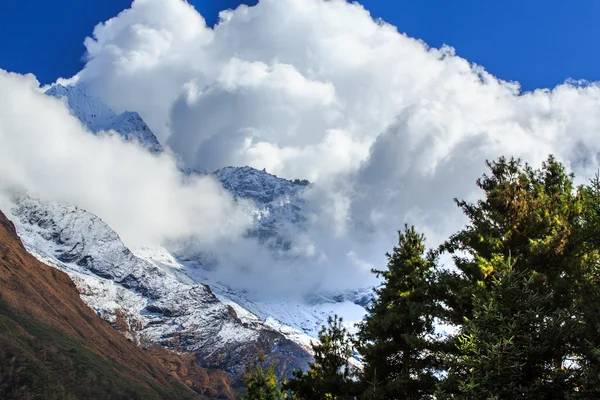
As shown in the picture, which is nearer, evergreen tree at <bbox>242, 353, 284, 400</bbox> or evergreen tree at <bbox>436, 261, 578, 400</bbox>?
evergreen tree at <bbox>436, 261, 578, 400</bbox>

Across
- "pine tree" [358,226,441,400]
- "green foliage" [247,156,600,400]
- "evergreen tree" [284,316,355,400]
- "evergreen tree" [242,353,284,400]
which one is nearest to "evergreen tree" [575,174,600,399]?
"green foliage" [247,156,600,400]

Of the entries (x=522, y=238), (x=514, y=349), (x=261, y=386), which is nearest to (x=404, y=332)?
(x=522, y=238)

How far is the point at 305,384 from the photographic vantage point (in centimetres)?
2891

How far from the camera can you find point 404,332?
78.2 feet

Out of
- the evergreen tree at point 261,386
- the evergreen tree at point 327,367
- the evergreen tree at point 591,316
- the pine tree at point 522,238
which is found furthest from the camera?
the evergreen tree at point 261,386

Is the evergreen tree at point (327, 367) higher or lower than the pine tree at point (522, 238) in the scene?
lower

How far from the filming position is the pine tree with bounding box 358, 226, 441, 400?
22.3 metres

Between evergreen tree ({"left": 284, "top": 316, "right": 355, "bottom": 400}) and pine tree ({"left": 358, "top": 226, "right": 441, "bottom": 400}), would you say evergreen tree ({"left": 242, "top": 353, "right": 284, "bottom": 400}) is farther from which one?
pine tree ({"left": 358, "top": 226, "right": 441, "bottom": 400})

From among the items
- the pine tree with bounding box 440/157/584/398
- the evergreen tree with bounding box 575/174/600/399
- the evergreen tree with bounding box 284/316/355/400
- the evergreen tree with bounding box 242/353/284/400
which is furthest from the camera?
the evergreen tree with bounding box 242/353/284/400

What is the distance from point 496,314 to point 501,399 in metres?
2.11

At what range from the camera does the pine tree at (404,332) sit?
22.3 metres

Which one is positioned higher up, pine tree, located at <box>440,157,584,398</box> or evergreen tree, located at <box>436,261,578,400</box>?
pine tree, located at <box>440,157,584,398</box>

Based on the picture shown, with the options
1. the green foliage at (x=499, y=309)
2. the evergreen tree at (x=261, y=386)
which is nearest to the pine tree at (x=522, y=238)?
the green foliage at (x=499, y=309)

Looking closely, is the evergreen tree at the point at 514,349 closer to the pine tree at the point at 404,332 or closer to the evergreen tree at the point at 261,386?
the pine tree at the point at 404,332
